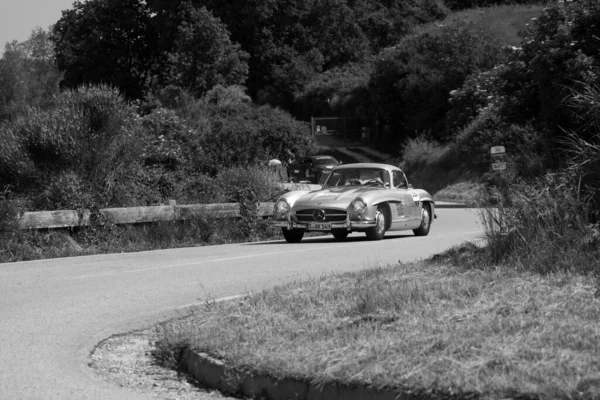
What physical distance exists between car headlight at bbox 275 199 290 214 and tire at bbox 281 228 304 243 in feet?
1.16

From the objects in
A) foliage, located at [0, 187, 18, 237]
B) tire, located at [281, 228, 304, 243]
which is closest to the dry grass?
foliage, located at [0, 187, 18, 237]

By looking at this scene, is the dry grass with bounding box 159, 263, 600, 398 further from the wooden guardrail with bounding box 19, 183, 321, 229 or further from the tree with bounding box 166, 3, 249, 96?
the tree with bounding box 166, 3, 249, 96

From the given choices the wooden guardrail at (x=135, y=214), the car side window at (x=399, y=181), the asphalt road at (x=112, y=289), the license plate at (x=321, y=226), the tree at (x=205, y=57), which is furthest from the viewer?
the tree at (x=205, y=57)

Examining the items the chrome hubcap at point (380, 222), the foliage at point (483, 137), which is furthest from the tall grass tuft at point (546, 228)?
the foliage at point (483, 137)

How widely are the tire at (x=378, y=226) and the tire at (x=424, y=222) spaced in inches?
62.4

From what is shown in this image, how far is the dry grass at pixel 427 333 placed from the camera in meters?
6.24

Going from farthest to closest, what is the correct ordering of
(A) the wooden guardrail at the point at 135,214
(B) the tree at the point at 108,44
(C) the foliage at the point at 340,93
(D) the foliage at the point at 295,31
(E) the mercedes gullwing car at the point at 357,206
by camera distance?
(B) the tree at the point at 108,44, (D) the foliage at the point at 295,31, (C) the foliage at the point at 340,93, (E) the mercedes gullwing car at the point at 357,206, (A) the wooden guardrail at the point at 135,214

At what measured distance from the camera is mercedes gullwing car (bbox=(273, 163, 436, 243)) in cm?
1933

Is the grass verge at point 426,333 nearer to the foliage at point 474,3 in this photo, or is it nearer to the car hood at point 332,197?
the car hood at point 332,197

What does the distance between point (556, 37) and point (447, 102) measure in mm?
21099

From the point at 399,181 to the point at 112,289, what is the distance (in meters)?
9.60

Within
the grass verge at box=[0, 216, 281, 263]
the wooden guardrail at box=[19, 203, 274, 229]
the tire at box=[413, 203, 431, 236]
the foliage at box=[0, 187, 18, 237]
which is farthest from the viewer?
the tire at box=[413, 203, 431, 236]

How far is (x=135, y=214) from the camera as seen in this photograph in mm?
19391

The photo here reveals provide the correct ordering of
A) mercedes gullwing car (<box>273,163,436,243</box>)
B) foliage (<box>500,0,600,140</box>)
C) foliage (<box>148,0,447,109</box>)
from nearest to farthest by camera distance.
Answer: mercedes gullwing car (<box>273,163,436,243</box>), foliage (<box>500,0,600,140</box>), foliage (<box>148,0,447,109</box>)
